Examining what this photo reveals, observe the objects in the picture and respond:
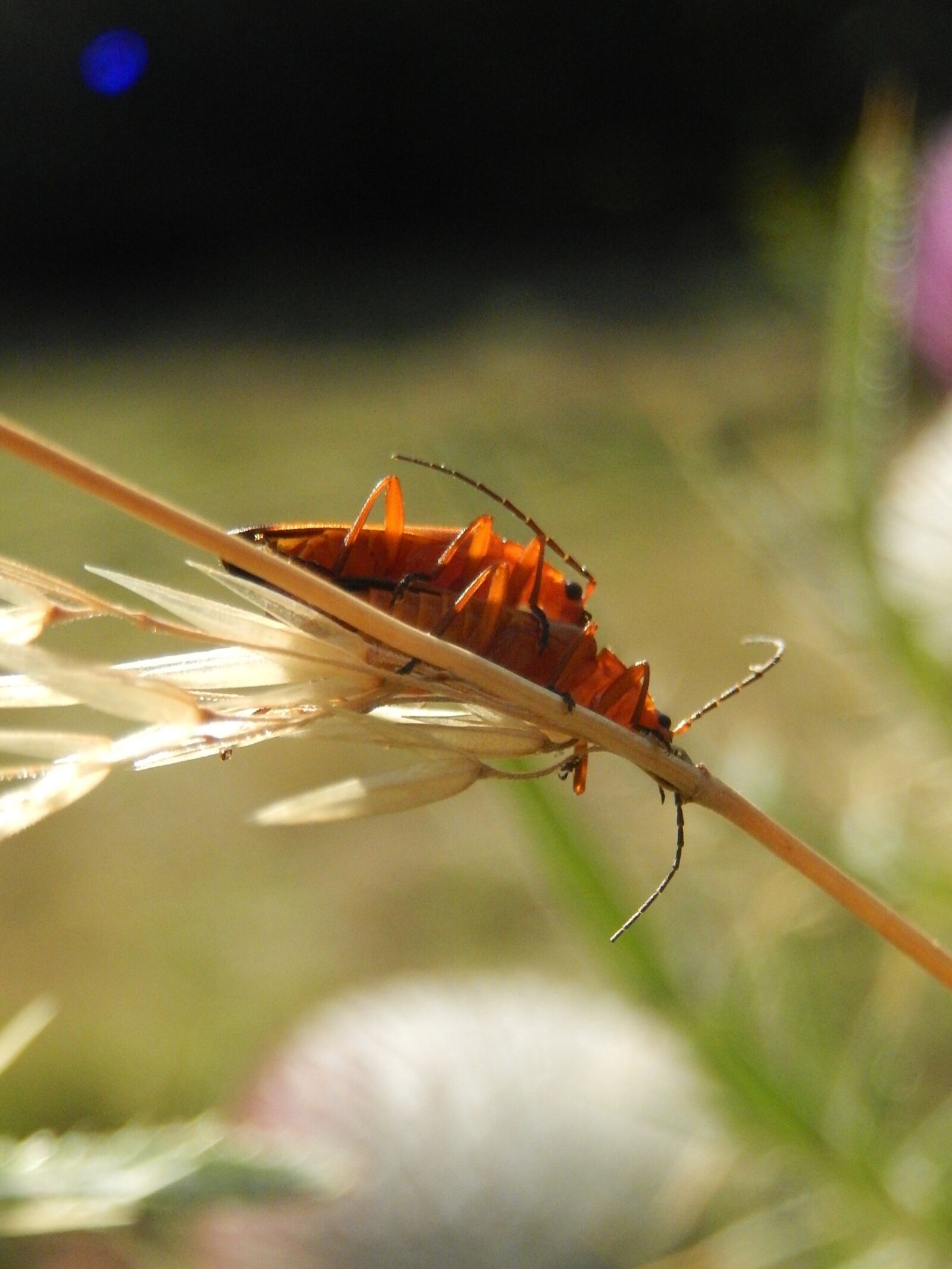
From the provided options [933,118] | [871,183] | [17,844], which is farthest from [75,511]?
[871,183]

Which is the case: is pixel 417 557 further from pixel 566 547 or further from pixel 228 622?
pixel 566 547

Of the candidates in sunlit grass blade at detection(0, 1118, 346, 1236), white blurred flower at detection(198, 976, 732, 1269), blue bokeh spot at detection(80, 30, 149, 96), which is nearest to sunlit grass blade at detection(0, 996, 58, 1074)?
sunlit grass blade at detection(0, 1118, 346, 1236)

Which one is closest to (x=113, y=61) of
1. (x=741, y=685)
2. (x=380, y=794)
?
(x=741, y=685)

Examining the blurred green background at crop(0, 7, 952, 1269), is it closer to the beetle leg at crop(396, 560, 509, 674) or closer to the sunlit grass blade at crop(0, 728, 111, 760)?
the beetle leg at crop(396, 560, 509, 674)

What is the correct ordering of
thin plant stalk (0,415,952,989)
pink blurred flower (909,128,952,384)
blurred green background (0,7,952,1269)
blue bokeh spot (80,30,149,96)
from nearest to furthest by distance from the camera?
thin plant stalk (0,415,952,989)
blurred green background (0,7,952,1269)
pink blurred flower (909,128,952,384)
blue bokeh spot (80,30,149,96)

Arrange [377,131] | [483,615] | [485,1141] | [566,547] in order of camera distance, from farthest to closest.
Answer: [377,131] < [566,547] < [485,1141] < [483,615]
